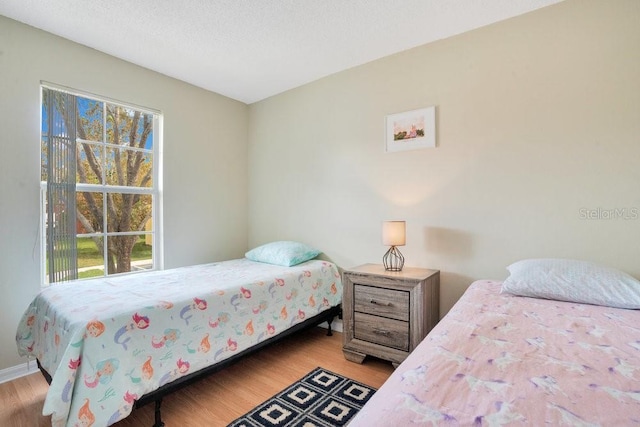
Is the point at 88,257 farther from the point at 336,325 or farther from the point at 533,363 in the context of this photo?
the point at 533,363

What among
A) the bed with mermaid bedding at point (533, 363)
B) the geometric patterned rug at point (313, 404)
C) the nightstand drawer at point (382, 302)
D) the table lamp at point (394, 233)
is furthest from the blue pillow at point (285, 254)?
the bed with mermaid bedding at point (533, 363)

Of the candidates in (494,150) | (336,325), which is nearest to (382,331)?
(336,325)

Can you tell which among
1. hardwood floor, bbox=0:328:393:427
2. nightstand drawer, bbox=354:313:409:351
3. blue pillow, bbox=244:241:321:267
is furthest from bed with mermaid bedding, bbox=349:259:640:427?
blue pillow, bbox=244:241:321:267

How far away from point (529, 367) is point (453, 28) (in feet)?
7.90

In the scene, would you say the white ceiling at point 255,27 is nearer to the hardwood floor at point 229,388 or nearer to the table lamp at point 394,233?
the table lamp at point 394,233

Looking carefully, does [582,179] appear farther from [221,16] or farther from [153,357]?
[153,357]

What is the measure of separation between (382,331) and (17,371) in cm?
275

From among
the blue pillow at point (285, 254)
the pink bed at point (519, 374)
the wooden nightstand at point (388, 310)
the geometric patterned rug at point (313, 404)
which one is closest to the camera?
the pink bed at point (519, 374)

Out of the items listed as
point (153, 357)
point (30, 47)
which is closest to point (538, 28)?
point (153, 357)

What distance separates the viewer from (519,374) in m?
0.90

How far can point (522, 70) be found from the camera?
216 centimetres

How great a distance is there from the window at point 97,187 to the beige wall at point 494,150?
1.68m

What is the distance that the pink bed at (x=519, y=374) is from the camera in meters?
0.72

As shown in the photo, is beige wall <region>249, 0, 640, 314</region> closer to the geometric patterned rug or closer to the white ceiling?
the white ceiling
